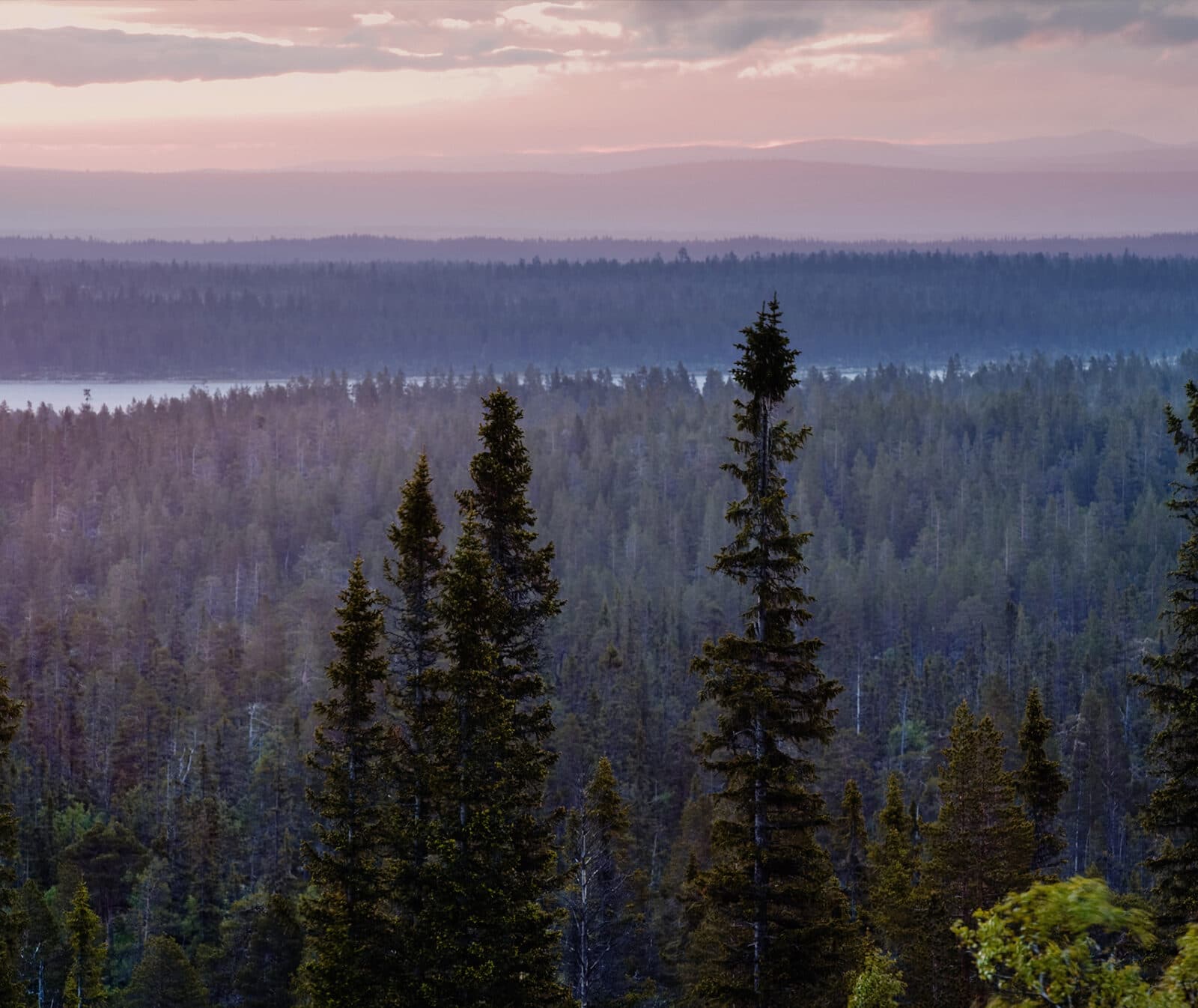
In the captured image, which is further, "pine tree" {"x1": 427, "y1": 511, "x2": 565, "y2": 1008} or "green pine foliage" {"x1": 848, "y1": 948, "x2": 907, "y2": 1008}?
"pine tree" {"x1": 427, "y1": 511, "x2": 565, "y2": 1008}

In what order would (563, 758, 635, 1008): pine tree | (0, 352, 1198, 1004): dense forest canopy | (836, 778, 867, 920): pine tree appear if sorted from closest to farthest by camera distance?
1. (563, 758, 635, 1008): pine tree
2. (836, 778, 867, 920): pine tree
3. (0, 352, 1198, 1004): dense forest canopy

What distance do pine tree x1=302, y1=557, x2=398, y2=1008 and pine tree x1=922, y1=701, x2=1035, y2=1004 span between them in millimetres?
14816

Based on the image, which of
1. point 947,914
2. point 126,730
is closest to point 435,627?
point 947,914

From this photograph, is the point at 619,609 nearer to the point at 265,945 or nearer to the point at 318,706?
the point at 265,945

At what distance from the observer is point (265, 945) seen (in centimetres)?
4959

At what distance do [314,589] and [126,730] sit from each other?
5333 cm

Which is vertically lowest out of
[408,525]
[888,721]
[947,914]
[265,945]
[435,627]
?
[888,721]

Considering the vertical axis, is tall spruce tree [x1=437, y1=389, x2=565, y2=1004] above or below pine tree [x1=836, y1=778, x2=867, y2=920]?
above

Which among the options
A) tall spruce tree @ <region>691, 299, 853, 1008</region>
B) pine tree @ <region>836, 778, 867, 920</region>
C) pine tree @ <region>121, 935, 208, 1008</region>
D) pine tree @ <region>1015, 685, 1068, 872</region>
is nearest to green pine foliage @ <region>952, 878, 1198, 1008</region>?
tall spruce tree @ <region>691, 299, 853, 1008</region>

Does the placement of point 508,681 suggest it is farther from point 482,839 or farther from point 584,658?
point 584,658

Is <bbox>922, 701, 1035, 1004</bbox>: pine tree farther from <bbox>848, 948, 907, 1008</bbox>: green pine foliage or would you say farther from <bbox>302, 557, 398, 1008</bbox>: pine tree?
<bbox>302, 557, 398, 1008</bbox>: pine tree

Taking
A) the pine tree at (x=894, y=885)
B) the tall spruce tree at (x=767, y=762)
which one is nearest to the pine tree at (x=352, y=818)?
the tall spruce tree at (x=767, y=762)

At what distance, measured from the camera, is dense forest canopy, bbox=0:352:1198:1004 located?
214 ft

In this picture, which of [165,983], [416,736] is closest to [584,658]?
[165,983]
